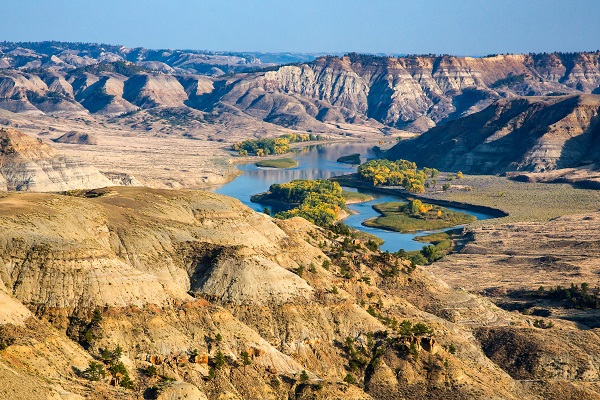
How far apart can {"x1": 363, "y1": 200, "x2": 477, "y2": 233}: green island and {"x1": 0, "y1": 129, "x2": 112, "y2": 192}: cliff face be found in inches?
2281

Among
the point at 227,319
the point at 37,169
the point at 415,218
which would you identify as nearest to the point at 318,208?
the point at 415,218

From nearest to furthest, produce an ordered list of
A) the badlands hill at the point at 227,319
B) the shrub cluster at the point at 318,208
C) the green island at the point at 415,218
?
the badlands hill at the point at 227,319, the shrub cluster at the point at 318,208, the green island at the point at 415,218

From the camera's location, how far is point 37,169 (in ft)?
531

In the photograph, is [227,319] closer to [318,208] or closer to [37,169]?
[37,169]

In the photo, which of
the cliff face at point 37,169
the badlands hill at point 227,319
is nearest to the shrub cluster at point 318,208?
the cliff face at point 37,169

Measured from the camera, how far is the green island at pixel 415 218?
577ft

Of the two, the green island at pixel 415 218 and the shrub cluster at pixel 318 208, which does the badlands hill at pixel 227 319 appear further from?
the green island at pixel 415 218

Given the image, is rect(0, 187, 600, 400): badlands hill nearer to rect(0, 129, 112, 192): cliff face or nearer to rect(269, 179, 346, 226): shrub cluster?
rect(269, 179, 346, 226): shrub cluster

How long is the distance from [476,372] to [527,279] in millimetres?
45797

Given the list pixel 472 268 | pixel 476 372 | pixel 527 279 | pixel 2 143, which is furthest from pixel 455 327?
pixel 2 143

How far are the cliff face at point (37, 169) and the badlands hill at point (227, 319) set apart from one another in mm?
63906

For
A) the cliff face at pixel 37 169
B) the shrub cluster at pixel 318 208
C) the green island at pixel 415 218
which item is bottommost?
the green island at pixel 415 218

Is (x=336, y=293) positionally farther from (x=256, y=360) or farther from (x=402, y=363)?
(x=256, y=360)

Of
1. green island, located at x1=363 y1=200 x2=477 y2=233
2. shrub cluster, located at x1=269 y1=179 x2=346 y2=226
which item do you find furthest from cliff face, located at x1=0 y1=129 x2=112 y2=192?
green island, located at x1=363 y1=200 x2=477 y2=233
